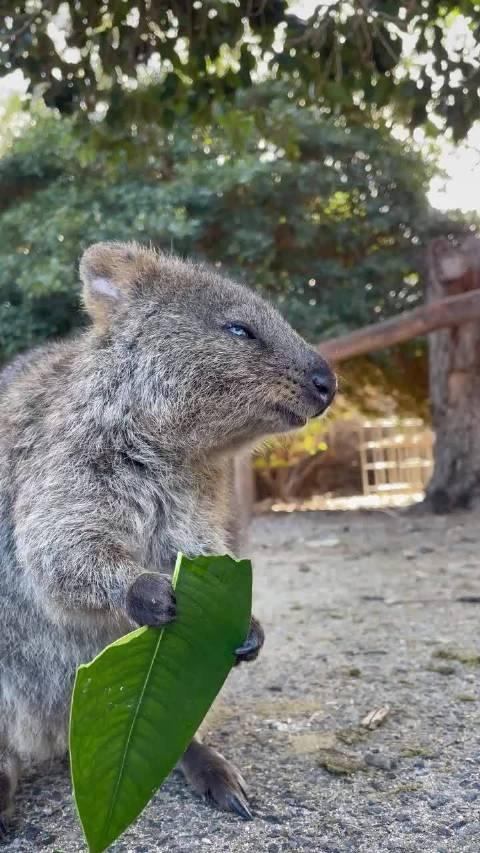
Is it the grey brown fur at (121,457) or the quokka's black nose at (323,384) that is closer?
the grey brown fur at (121,457)

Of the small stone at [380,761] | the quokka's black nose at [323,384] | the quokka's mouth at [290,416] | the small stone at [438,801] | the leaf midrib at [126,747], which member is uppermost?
the quokka's black nose at [323,384]

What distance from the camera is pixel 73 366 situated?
2002mm

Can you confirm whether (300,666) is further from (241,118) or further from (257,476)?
(257,476)

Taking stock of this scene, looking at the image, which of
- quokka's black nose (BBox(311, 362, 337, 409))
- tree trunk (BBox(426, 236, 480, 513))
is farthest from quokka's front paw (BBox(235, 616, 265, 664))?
tree trunk (BBox(426, 236, 480, 513))

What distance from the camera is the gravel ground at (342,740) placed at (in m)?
1.68

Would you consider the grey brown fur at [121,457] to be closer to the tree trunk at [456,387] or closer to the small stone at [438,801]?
the small stone at [438,801]

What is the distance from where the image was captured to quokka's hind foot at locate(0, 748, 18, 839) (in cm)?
182

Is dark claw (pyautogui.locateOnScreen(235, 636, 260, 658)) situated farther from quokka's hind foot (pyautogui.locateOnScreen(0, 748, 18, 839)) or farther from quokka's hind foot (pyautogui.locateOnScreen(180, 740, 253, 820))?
quokka's hind foot (pyautogui.locateOnScreen(0, 748, 18, 839))

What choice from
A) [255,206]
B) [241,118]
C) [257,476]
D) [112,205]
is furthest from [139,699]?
[257,476]

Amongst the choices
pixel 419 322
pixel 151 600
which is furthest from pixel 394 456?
pixel 151 600

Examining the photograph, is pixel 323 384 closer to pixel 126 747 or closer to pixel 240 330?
pixel 240 330

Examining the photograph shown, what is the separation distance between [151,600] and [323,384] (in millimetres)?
721

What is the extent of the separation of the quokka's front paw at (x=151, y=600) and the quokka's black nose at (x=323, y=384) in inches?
24.2

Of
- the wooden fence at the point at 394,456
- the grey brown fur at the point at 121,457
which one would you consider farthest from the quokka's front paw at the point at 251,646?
the wooden fence at the point at 394,456
